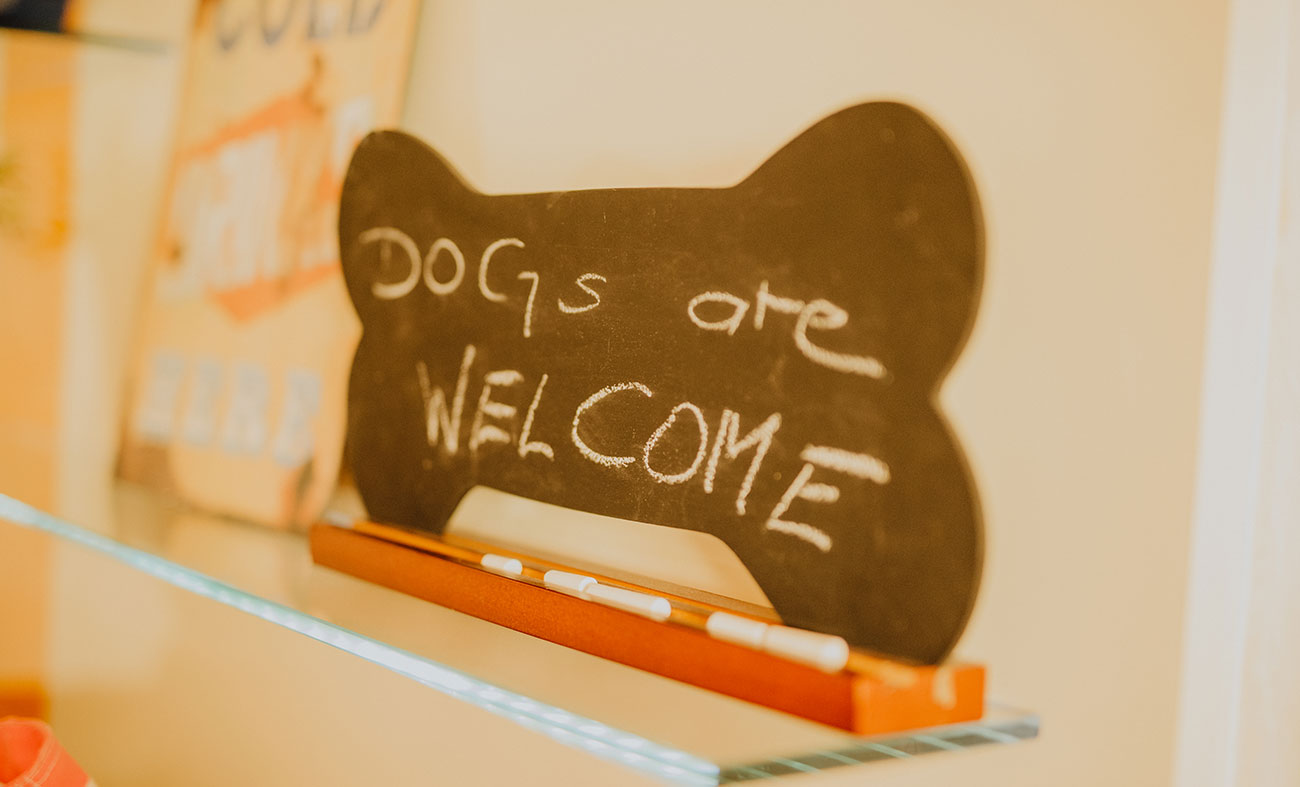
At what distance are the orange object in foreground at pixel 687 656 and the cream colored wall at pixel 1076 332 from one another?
0.18ft

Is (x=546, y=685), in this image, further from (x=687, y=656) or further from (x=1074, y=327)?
(x=1074, y=327)

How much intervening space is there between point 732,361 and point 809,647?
0.15 metres

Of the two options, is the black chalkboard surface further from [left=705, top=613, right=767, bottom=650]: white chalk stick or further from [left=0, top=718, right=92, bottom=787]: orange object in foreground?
[left=0, top=718, right=92, bottom=787]: orange object in foreground

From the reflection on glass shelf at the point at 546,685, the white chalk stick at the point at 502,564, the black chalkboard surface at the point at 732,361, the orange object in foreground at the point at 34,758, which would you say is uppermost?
the black chalkboard surface at the point at 732,361

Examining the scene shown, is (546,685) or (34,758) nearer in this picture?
(546,685)

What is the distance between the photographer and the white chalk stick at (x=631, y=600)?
18.5 inches

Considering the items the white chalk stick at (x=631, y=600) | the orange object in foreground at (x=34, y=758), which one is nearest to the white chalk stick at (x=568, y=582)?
the white chalk stick at (x=631, y=600)

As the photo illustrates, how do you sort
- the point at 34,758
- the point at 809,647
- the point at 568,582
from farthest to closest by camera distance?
1. the point at 34,758
2. the point at 568,582
3. the point at 809,647

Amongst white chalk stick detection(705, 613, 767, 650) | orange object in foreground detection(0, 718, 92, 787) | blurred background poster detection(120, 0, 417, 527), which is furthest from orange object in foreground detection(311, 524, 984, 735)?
orange object in foreground detection(0, 718, 92, 787)

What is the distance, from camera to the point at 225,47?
945 millimetres

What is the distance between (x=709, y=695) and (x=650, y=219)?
0.25 meters

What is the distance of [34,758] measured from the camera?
0.78 meters

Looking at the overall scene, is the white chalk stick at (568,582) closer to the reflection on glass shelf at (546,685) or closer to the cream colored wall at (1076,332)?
the reflection on glass shelf at (546,685)

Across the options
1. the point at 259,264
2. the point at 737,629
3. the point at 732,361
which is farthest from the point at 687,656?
the point at 259,264
